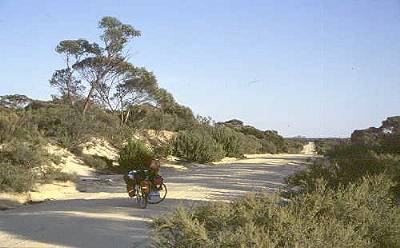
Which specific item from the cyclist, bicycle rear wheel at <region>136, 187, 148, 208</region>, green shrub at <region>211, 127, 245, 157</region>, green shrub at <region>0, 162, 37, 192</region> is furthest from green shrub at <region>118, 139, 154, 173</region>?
green shrub at <region>211, 127, 245, 157</region>

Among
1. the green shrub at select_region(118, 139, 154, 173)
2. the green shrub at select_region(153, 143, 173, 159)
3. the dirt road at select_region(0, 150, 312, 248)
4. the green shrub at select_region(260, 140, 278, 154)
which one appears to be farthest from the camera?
the green shrub at select_region(260, 140, 278, 154)

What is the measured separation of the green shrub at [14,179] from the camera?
1570cm

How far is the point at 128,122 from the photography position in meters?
41.5

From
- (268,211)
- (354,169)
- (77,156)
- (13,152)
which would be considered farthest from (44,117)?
(268,211)

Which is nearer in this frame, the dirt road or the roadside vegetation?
the roadside vegetation

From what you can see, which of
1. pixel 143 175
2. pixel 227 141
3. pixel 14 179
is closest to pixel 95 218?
pixel 143 175

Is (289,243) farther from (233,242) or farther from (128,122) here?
(128,122)

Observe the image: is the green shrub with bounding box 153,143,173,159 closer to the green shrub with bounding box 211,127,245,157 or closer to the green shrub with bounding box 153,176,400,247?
the green shrub with bounding box 211,127,245,157

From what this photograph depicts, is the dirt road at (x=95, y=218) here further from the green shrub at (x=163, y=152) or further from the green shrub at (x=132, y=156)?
the green shrub at (x=163, y=152)

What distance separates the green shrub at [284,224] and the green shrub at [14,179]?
10.3 m

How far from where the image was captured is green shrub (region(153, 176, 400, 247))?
18.6 feet

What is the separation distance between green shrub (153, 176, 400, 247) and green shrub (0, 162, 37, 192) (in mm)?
10266

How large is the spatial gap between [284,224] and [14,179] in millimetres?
A: 11568

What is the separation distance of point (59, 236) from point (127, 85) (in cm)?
3253
